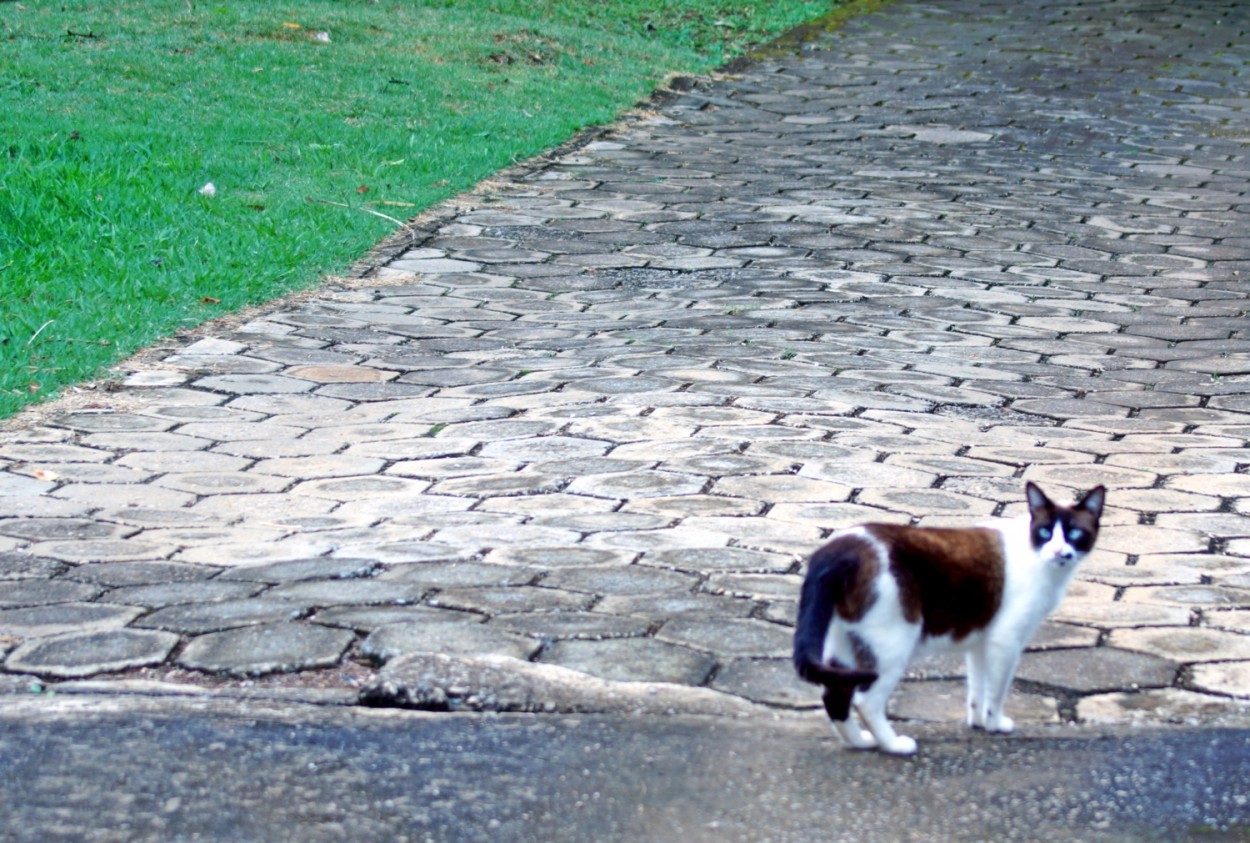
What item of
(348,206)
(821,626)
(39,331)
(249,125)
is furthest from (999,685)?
(249,125)

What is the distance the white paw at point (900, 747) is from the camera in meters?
3.00

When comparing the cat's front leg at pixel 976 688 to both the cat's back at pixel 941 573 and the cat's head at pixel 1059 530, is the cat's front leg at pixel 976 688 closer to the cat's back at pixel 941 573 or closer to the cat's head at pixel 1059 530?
the cat's back at pixel 941 573

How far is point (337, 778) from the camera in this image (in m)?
2.92

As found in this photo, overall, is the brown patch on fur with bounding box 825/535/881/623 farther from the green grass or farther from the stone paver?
the green grass

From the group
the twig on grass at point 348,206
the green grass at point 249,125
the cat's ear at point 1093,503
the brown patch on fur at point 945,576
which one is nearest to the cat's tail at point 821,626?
the brown patch on fur at point 945,576

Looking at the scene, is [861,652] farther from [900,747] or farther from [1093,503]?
[1093,503]

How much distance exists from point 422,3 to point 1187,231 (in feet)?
25.4

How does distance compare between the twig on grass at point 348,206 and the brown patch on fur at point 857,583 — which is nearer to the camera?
the brown patch on fur at point 857,583

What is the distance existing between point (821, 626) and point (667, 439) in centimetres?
237

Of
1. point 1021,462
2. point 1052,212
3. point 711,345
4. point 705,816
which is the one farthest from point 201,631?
point 1052,212

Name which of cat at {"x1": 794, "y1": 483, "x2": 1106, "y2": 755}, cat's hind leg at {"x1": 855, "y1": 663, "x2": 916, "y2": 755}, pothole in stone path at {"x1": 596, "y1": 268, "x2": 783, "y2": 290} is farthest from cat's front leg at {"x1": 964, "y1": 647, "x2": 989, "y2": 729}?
pothole in stone path at {"x1": 596, "y1": 268, "x2": 783, "y2": 290}

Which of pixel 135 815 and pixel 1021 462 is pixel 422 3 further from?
pixel 135 815

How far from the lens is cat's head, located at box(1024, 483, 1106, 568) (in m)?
3.02

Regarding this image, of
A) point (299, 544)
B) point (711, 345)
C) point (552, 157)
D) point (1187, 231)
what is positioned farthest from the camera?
point (552, 157)
